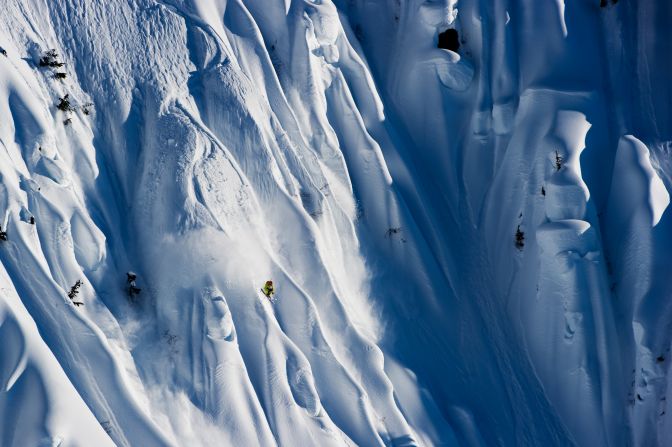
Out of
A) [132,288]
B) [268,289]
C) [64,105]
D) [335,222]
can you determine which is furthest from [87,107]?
[335,222]

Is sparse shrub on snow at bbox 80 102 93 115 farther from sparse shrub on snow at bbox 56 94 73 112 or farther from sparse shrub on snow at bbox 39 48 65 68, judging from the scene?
sparse shrub on snow at bbox 39 48 65 68


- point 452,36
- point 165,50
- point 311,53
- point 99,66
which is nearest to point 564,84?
point 452,36

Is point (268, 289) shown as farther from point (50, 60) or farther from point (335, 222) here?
point (50, 60)

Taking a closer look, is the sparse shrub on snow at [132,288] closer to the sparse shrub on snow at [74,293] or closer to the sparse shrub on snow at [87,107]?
the sparse shrub on snow at [74,293]

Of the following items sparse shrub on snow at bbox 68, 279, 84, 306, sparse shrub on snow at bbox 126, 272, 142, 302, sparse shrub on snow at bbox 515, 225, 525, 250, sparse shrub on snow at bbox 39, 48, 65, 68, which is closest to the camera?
sparse shrub on snow at bbox 68, 279, 84, 306

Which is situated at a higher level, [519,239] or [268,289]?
[519,239]

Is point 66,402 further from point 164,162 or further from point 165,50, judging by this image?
point 165,50

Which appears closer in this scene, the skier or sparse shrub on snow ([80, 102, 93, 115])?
the skier

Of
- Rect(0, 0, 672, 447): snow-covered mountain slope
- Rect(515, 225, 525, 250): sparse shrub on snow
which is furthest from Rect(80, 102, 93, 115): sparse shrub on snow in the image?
Rect(515, 225, 525, 250): sparse shrub on snow
